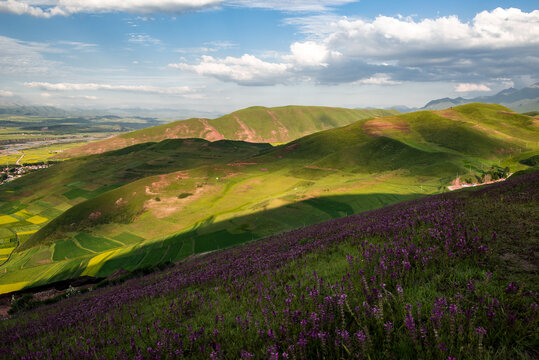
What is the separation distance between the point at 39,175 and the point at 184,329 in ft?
797

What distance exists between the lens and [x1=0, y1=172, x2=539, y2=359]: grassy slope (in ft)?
10.2

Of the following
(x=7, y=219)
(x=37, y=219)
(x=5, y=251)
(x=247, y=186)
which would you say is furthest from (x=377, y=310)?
(x=7, y=219)

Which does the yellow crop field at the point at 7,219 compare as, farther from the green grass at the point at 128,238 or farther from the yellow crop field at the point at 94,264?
the yellow crop field at the point at 94,264

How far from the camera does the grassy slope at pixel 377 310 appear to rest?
10.2ft

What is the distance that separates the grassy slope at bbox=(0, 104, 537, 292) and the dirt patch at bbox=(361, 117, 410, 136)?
0.64m

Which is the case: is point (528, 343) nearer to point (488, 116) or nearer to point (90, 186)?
point (90, 186)

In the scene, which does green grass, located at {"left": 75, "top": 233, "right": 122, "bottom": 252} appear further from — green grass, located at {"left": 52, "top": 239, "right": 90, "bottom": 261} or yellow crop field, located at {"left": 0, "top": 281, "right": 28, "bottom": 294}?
yellow crop field, located at {"left": 0, "top": 281, "right": 28, "bottom": 294}

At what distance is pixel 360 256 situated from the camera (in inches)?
279

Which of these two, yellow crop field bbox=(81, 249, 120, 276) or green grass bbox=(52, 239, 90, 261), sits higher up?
yellow crop field bbox=(81, 249, 120, 276)

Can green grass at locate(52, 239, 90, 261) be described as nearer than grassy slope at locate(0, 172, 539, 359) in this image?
No

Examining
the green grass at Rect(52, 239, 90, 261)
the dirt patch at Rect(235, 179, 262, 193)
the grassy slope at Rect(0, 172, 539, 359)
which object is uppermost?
the grassy slope at Rect(0, 172, 539, 359)

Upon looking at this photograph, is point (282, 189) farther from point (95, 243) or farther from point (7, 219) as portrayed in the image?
point (7, 219)

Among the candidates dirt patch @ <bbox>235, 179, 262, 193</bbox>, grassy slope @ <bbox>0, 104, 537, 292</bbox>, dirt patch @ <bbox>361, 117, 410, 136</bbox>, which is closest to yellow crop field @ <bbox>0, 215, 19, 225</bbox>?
grassy slope @ <bbox>0, 104, 537, 292</bbox>

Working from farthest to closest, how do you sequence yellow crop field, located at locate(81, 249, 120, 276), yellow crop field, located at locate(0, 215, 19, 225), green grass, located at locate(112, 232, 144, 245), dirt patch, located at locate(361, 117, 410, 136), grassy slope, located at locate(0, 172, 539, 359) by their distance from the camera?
dirt patch, located at locate(361, 117, 410, 136) < yellow crop field, located at locate(0, 215, 19, 225) < green grass, located at locate(112, 232, 144, 245) < yellow crop field, located at locate(81, 249, 120, 276) < grassy slope, located at locate(0, 172, 539, 359)
